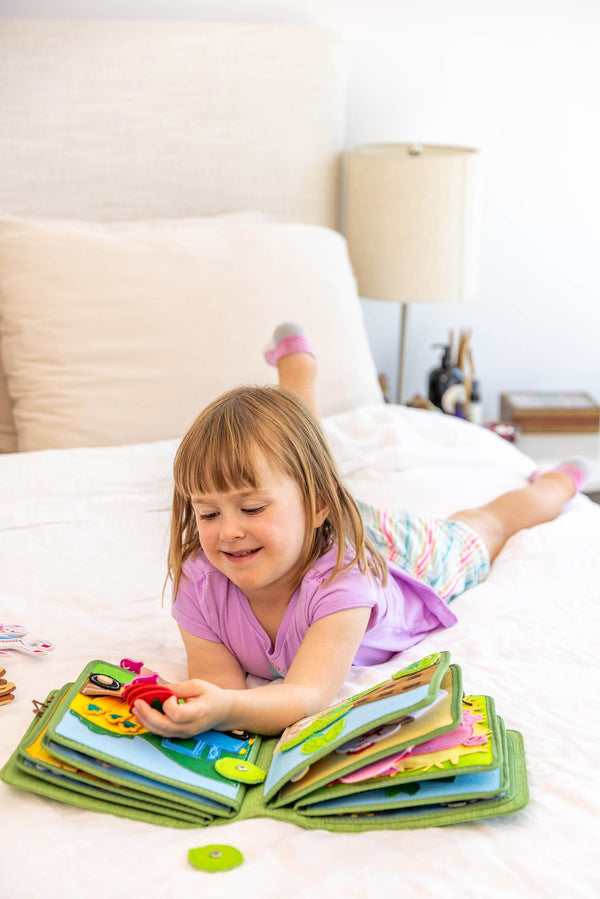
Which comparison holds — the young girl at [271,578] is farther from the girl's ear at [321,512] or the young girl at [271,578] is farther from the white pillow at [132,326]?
the white pillow at [132,326]

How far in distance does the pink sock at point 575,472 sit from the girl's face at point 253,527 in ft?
2.77

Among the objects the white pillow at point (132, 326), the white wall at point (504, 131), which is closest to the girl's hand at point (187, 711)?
the white pillow at point (132, 326)

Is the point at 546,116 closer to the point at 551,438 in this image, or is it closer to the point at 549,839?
the point at 551,438

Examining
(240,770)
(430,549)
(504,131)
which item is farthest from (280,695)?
(504,131)

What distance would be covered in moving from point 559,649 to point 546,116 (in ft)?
6.41

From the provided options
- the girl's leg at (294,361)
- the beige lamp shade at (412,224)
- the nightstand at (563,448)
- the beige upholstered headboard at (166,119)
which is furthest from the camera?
the nightstand at (563,448)

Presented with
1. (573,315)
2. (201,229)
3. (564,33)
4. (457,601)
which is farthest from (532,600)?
(564,33)

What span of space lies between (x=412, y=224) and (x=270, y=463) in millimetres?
1363

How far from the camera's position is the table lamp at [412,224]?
2.21 m

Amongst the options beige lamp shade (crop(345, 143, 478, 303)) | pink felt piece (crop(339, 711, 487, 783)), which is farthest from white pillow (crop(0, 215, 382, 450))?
pink felt piece (crop(339, 711, 487, 783))

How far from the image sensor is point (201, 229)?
203 cm

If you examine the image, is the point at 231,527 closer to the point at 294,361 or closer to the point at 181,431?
the point at 294,361

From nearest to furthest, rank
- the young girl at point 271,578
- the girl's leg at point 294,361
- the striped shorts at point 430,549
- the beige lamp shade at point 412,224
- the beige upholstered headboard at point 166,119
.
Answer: the young girl at point 271,578, the striped shorts at point 430,549, the girl's leg at point 294,361, the beige upholstered headboard at point 166,119, the beige lamp shade at point 412,224

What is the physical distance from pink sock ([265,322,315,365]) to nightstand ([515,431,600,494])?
3.37 feet
